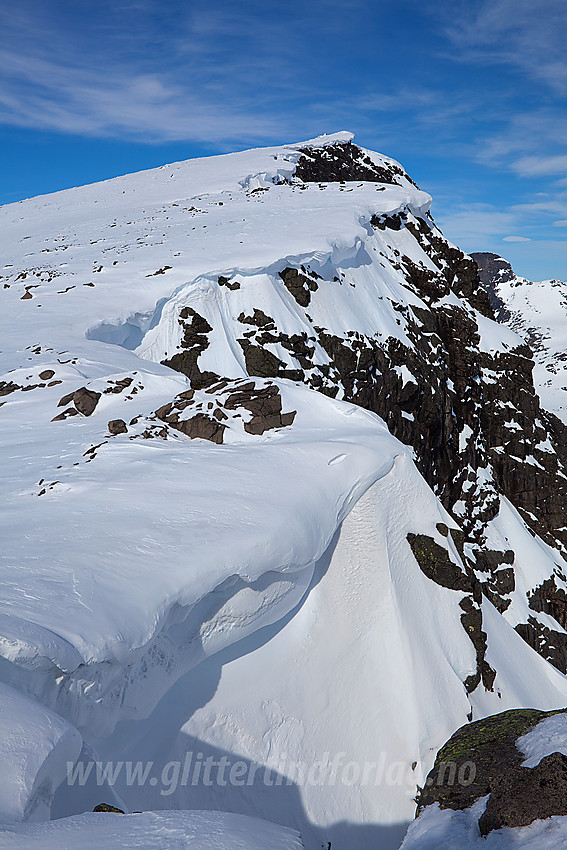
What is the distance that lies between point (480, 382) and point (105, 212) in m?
26.0

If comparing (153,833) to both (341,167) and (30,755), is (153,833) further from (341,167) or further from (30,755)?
(341,167)

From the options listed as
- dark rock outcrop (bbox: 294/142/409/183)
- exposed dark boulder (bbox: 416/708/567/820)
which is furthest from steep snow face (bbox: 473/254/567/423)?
exposed dark boulder (bbox: 416/708/567/820)

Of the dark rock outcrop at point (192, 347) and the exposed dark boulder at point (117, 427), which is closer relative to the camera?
the exposed dark boulder at point (117, 427)

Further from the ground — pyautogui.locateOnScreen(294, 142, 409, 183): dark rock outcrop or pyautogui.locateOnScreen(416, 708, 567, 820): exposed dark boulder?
pyautogui.locateOnScreen(294, 142, 409, 183): dark rock outcrop

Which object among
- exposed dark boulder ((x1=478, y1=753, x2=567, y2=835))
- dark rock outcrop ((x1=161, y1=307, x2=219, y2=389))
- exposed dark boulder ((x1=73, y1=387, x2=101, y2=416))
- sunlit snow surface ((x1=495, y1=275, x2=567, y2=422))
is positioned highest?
sunlit snow surface ((x1=495, y1=275, x2=567, y2=422))

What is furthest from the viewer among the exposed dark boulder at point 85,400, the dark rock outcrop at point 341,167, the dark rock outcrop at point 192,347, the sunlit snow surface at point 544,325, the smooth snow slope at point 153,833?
the sunlit snow surface at point 544,325

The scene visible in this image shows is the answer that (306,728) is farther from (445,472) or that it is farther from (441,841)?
(445,472)

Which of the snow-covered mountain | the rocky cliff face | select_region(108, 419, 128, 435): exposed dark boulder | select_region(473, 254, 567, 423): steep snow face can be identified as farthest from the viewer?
select_region(473, 254, 567, 423): steep snow face

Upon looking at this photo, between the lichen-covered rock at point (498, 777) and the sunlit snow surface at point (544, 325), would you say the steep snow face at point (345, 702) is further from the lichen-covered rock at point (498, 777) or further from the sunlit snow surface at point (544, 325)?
the sunlit snow surface at point (544, 325)

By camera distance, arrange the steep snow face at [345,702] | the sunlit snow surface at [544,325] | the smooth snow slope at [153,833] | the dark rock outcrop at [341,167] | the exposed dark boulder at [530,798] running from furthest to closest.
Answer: the sunlit snow surface at [544,325] → the dark rock outcrop at [341,167] → the steep snow face at [345,702] → the exposed dark boulder at [530,798] → the smooth snow slope at [153,833]

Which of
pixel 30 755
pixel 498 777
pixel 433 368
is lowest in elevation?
pixel 498 777

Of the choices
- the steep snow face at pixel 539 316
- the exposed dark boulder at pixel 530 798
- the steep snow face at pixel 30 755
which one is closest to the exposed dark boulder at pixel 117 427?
the steep snow face at pixel 30 755

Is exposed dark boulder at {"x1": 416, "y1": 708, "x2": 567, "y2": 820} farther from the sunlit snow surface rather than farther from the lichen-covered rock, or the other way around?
the sunlit snow surface

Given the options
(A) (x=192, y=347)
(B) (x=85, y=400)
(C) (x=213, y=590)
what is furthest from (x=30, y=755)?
(A) (x=192, y=347)
